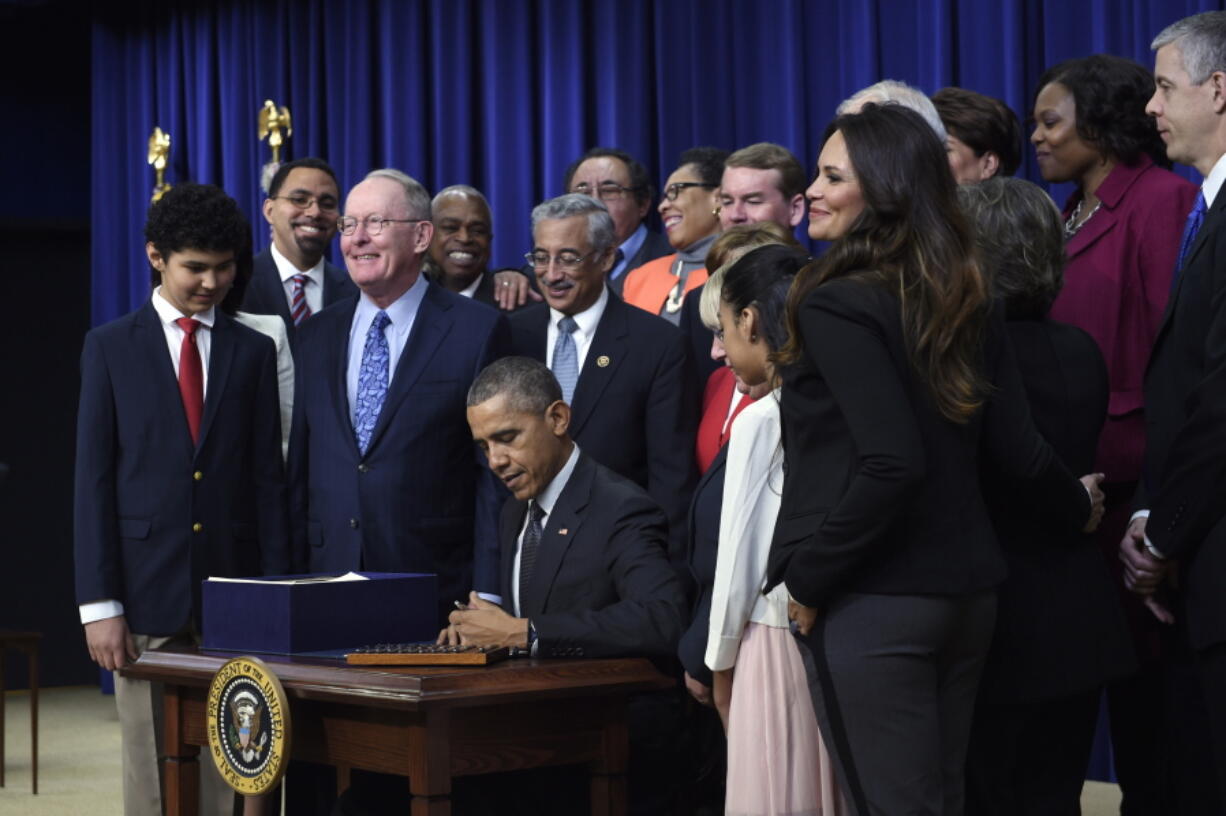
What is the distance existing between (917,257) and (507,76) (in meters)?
4.95

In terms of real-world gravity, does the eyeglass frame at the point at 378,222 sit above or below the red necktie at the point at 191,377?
above

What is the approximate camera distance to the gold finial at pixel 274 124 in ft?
25.4

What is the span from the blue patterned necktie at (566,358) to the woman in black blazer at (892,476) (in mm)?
1694

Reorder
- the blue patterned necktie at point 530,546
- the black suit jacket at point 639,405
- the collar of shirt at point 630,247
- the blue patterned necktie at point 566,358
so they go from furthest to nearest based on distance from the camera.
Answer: the collar of shirt at point 630,247
the blue patterned necktie at point 566,358
the black suit jacket at point 639,405
the blue patterned necktie at point 530,546

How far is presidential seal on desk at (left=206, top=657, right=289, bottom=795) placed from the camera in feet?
9.09

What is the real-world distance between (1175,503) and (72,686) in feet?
23.8

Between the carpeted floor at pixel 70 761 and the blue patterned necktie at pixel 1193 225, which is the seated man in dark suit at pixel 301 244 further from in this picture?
the blue patterned necktie at pixel 1193 225

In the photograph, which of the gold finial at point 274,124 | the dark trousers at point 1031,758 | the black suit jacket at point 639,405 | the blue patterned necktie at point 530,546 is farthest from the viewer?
the gold finial at point 274,124

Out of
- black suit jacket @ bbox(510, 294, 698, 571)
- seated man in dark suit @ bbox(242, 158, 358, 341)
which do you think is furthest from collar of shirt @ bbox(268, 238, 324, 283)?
black suit jacket @ bbox(510, 294, 698, 571)

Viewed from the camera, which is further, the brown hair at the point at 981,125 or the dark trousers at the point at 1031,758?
the brown hair at the point at 981,125

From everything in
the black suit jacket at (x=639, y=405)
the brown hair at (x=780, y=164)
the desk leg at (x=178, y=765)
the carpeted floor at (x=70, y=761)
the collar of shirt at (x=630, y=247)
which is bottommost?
the carpeted floor at (x=70, y=761)

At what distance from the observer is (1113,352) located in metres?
3.27

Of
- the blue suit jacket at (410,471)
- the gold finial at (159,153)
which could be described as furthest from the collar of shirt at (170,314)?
the gold finial at (159,153)

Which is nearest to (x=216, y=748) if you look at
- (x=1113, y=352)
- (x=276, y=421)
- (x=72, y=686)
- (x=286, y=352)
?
(x=276, y=421)
